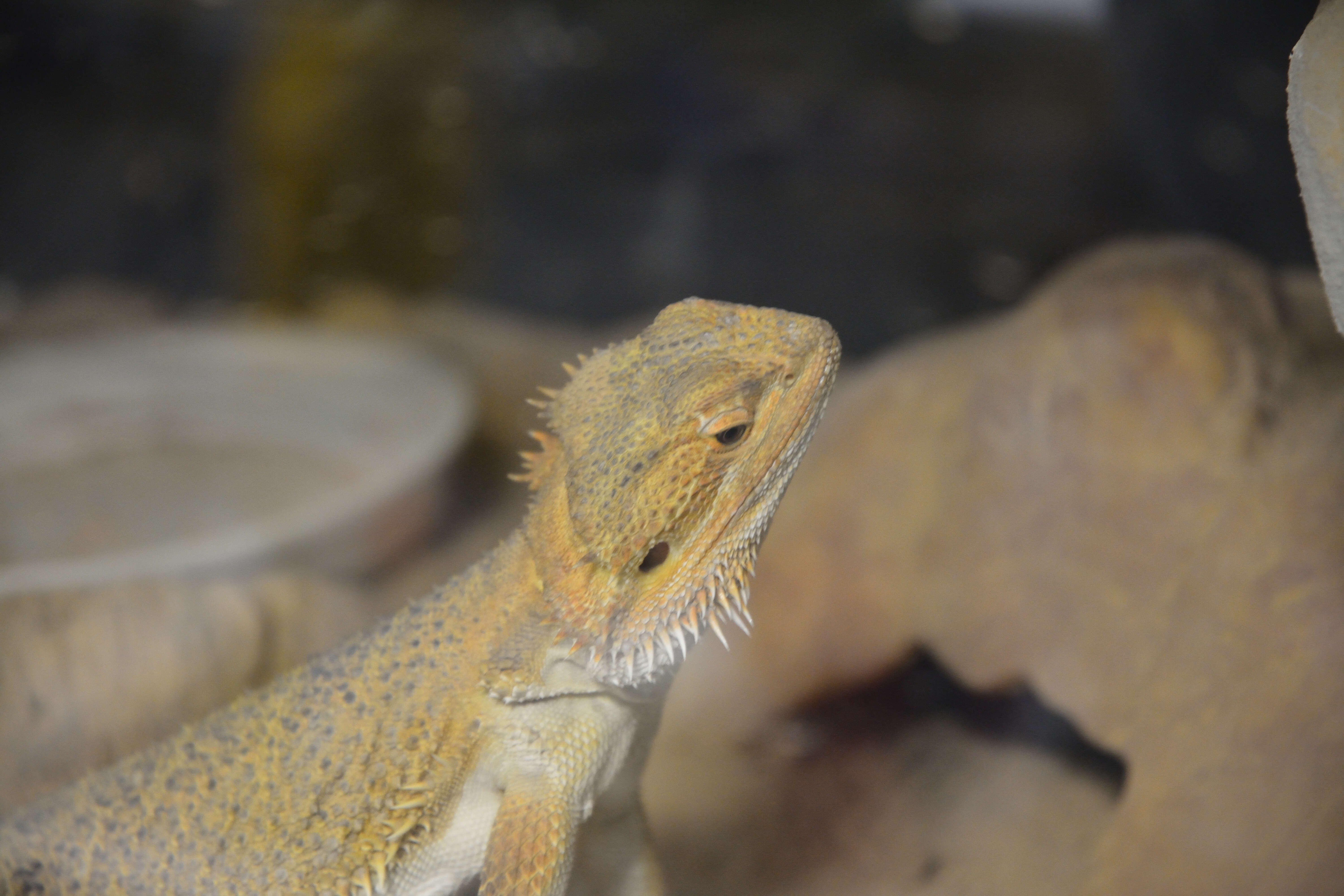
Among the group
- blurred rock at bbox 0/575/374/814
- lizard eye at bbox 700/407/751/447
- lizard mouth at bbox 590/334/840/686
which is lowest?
blurred rock at bbox 0/575/374/814

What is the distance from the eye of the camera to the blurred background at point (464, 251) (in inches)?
86.0

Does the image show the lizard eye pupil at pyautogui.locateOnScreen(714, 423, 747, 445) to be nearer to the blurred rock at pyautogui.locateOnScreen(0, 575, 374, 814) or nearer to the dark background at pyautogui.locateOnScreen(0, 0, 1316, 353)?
the dark background at pyautogui.locateOnScreen(0, 0, 1316, 353)

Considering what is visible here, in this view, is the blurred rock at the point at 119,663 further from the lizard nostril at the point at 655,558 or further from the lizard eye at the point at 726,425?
the lizard eye at the point at 726,425

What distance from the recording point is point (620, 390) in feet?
5.12

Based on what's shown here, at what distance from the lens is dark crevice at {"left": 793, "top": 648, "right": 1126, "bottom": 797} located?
2092mm

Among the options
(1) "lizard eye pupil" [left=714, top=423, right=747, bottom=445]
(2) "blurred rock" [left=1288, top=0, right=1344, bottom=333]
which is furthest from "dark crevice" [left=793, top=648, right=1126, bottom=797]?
(2) "blurred rock" [left=1288, top=0, right=1344, bottom=333]

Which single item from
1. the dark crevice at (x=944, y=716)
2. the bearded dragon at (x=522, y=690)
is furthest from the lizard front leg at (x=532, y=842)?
the dark crevice at (x=944, y=716)

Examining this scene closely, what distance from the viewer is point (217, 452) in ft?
13.4

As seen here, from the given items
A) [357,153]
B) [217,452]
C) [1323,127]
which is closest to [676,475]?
[1323,127]

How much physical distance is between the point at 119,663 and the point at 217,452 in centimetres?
194

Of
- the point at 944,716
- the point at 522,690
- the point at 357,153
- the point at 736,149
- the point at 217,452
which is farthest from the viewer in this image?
the point at 357,153

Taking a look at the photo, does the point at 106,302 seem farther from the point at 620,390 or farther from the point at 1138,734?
the point at 1138,734

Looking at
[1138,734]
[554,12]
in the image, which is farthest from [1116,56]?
[554,12]

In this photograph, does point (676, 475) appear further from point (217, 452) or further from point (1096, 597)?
point (217, 452)
